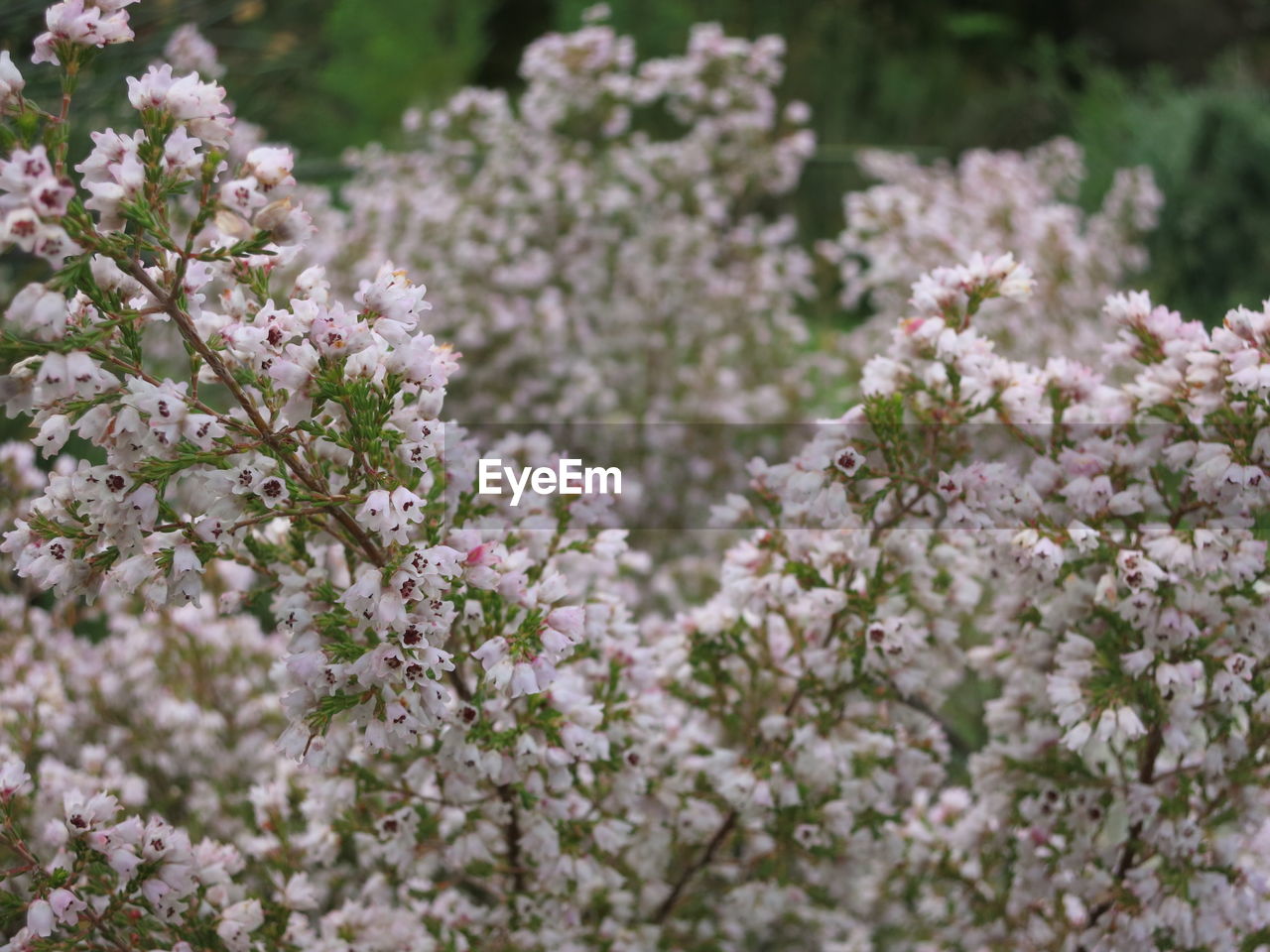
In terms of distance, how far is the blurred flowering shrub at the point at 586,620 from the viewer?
152cm

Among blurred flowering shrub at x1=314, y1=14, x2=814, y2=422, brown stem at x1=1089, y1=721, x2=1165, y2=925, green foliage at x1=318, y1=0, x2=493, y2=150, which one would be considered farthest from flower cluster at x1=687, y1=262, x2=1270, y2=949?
green foliage at x1=318, y1=0, x2=493, y2=150

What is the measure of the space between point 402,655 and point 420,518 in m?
0.19

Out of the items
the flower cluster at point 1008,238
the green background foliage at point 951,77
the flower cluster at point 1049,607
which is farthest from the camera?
the green background foliage at point 951,77

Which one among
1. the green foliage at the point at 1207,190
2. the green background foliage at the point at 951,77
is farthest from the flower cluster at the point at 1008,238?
the green foliage at the point at 1207,190

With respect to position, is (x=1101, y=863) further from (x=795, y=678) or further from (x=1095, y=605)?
(x=795, y=678)

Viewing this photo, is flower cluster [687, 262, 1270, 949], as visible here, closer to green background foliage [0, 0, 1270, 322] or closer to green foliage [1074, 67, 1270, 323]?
green background foliage [0, 0, 1270, 322]

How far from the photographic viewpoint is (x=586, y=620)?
2014mm

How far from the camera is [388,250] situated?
527 cm

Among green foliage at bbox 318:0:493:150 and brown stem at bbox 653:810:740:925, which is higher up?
green foliage at bbox 318:0:493:150

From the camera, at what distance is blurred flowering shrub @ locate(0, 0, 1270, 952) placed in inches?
60.0

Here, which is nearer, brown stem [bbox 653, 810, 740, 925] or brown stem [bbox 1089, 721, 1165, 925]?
brown stem [bbox 1089, 721, 1165, 925]

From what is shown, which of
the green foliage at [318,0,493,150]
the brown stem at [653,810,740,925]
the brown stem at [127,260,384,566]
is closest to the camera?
the brown stem at [127,260,384,566]

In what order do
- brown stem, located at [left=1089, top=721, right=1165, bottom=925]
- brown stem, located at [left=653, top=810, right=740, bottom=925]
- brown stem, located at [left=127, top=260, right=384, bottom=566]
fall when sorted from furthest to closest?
brown stem, located at [left=653, top=810, right=740, bottom=925] < brown stem, located at [left=1089, top=721, right=1165, bottom=925] < brown stem, located at [left=127, top=260, right=384, bottom=566]

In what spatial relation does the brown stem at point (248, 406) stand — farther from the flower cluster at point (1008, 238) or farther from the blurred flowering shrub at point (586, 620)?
the flower cluster at point (1008, 238)
